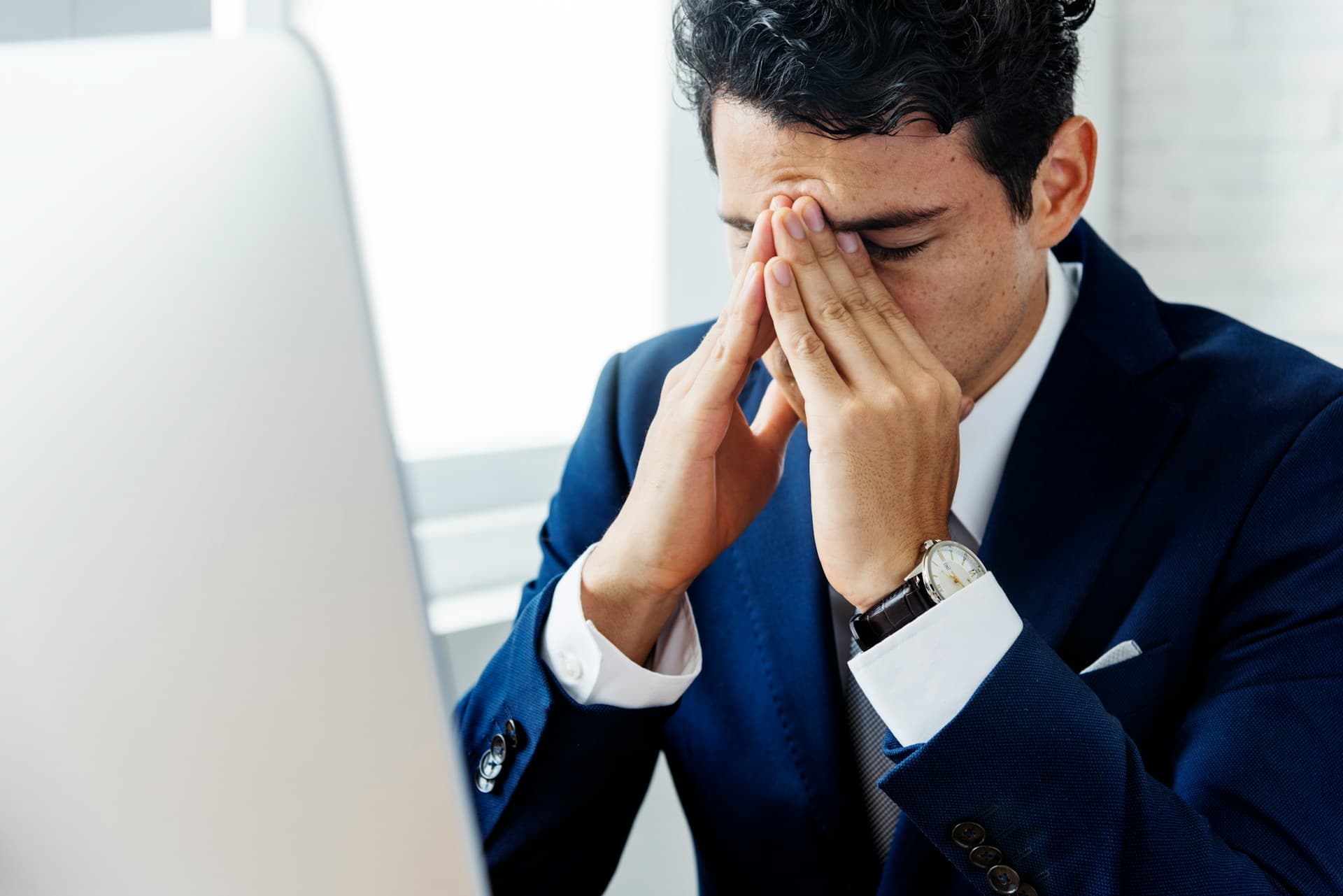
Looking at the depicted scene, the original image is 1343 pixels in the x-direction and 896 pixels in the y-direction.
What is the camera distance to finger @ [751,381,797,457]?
121 centimetres

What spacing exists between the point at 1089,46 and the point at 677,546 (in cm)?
156

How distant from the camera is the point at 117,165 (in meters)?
0.35

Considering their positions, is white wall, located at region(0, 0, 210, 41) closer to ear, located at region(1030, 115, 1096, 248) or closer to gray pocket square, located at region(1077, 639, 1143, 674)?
ear, located at region(1030, 115, 1096, 248)

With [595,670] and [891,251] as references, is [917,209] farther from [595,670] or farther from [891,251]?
[595,670]

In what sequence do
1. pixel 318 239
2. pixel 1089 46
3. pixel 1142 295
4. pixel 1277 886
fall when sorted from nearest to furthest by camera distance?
pixel 318 239, pixel 1277 886, pixel 1142 295, pixel 1089 46

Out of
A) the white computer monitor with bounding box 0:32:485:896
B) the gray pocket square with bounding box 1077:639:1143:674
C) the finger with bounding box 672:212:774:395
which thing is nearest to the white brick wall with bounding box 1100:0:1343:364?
the gray pocket square with bounding box 1077:639:1143:674

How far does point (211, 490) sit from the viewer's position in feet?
1.15

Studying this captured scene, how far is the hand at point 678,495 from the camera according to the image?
1053mm

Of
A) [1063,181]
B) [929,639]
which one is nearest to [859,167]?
[1063,181]

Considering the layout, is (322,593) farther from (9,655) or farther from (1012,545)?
(1012,545)

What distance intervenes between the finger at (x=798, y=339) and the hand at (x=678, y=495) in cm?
3

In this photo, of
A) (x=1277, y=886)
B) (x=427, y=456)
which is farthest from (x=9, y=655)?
(x=427, y=456)

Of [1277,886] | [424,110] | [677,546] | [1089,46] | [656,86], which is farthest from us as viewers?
[1089,46]

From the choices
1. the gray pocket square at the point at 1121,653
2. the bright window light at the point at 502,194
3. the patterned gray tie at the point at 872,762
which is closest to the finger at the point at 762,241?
the patterned gray tie at the point at 872,762
